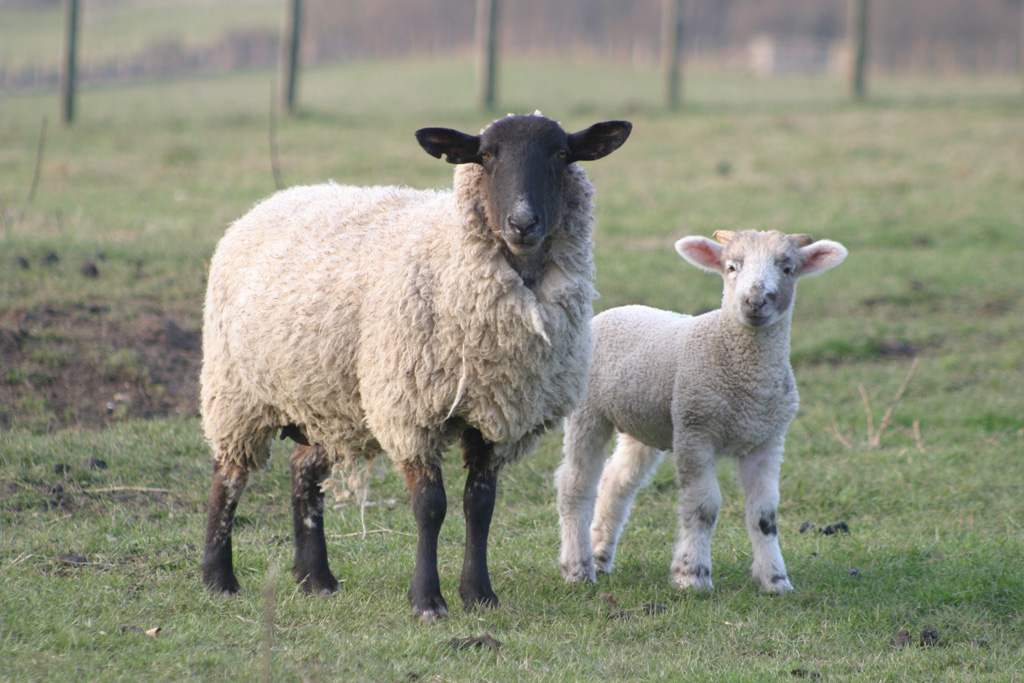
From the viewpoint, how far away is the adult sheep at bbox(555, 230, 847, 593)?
533cm

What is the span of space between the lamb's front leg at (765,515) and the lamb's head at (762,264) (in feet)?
2.42

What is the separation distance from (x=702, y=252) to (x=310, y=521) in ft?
8.72

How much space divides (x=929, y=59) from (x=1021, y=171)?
1562 inches

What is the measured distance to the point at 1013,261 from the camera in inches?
506

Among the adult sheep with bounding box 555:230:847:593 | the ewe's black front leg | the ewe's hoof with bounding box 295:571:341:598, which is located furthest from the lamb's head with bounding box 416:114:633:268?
the ewe's hoof with bounding box 295:571:341:598

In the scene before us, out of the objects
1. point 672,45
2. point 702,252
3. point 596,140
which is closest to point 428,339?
point 596,140

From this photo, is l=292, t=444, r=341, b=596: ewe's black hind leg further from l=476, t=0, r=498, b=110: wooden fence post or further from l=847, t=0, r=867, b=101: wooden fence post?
l=847, t=0, r=867, b=101: wooden fence post

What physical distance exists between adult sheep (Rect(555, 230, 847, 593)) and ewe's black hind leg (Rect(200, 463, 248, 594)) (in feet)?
5.87

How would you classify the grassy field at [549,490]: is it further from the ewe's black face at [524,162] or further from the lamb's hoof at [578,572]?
the ewe's black face at [524,162]

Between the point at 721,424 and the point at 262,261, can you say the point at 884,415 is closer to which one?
the point at 721,424

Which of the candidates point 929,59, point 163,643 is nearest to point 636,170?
point 163,643

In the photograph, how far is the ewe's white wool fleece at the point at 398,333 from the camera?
472cm

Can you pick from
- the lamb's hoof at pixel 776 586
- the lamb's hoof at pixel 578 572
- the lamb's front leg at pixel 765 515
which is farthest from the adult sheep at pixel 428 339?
the lamb's hoof at pixel 776 586

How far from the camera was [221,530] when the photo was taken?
5270 mm
